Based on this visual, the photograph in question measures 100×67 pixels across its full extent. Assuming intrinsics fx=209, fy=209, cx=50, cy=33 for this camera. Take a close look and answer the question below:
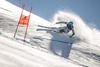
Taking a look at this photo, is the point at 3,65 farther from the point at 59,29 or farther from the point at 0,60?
the point at 59,29

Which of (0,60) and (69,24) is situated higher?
(69,24)

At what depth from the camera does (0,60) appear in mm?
4898

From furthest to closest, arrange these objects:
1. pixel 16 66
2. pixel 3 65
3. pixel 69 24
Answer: pixel 69 24
pixel 16 66
pixel 3 65

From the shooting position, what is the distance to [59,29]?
19094 mm

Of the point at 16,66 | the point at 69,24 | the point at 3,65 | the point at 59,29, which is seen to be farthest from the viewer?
the point at 59,29

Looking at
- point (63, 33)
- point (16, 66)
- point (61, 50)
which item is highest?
point (63, 33)

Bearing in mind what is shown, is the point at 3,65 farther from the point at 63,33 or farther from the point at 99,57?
the point at 63,33

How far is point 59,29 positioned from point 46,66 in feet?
42.8

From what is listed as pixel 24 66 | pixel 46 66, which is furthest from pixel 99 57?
pixel 24 66

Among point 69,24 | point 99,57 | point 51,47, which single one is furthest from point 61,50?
point 69,24

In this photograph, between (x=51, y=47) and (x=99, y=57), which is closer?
(x=51, y=47)

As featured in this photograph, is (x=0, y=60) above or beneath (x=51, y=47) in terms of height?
beneath

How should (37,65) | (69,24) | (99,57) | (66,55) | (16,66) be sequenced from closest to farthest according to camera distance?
(16,66), (37,65), (66,55), (99,57), (69,24)

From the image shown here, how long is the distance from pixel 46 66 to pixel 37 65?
1.16 feet
